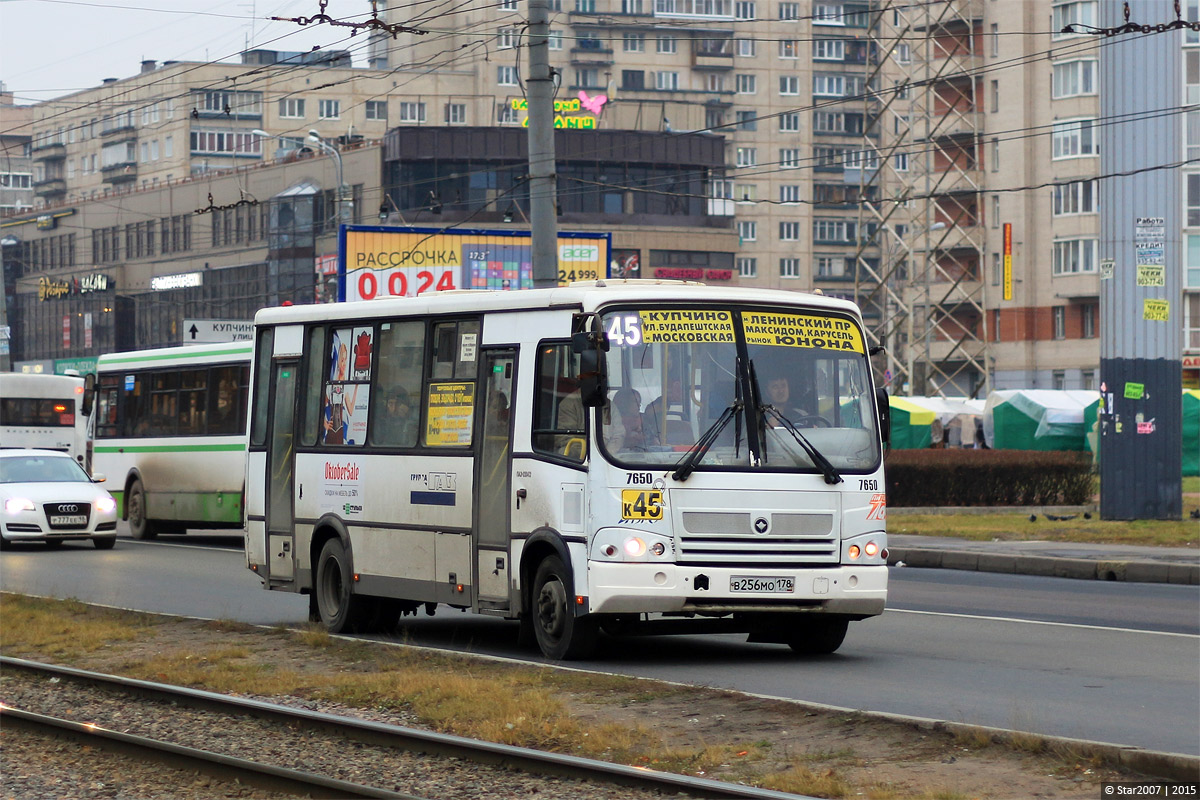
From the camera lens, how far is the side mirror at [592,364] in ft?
38.9

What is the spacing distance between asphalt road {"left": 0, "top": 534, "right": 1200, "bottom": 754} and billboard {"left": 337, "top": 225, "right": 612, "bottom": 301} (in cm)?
2358

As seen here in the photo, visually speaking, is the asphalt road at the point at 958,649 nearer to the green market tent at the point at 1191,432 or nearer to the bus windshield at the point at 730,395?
the bus windshield at the point at 730,395

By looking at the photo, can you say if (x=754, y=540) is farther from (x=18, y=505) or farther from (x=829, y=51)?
(x=829, y=51)

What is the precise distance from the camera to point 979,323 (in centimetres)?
8394

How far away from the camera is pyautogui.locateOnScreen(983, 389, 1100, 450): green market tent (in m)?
46.0

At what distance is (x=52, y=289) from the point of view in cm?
11238

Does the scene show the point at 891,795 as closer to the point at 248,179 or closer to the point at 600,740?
the point at 600,740

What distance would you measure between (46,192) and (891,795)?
14004cm

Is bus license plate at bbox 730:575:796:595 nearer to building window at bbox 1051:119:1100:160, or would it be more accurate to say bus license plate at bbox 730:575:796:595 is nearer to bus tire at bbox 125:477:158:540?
bus tire at bbox 125:477:158:540

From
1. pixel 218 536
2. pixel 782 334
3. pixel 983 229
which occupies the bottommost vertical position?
pixel 218 536

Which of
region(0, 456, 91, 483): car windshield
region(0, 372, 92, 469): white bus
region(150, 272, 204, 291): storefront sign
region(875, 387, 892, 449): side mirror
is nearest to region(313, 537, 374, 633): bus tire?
region(875, 387, 892, 449): side mirror

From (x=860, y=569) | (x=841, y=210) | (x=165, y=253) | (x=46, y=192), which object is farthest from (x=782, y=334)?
(x=46, y=192)

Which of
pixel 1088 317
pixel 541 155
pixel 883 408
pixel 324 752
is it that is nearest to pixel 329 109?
pixel 1088 317

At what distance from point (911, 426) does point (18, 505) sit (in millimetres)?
28627
